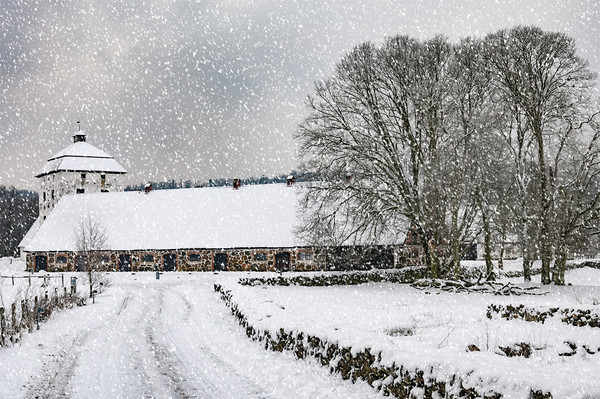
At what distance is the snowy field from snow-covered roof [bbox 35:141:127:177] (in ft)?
160

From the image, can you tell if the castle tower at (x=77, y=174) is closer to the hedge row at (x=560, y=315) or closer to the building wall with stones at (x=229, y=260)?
the building wall with stones at (x=229, y=260)

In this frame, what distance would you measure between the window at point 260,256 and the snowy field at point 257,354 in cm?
2351

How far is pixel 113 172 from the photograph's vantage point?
6956 cm

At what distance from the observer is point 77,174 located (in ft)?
218

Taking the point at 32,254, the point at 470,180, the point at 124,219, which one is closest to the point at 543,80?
the point at 470,180

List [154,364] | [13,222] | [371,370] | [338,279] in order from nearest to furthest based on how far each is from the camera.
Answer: [371,370], [154,364], [338,279], [13,222]

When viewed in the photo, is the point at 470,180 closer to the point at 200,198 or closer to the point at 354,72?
the point at 354,72

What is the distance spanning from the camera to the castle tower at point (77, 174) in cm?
6588

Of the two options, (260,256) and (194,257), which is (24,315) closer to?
(260,256)

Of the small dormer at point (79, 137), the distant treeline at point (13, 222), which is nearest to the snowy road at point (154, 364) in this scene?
the small dormer at point (79, 137)

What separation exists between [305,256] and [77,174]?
35679mm

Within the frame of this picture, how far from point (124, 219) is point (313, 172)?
27.4 meters

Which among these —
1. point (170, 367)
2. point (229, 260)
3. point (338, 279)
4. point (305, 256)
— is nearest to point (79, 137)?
point (229, 260)

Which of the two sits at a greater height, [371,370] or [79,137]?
[79,137]
